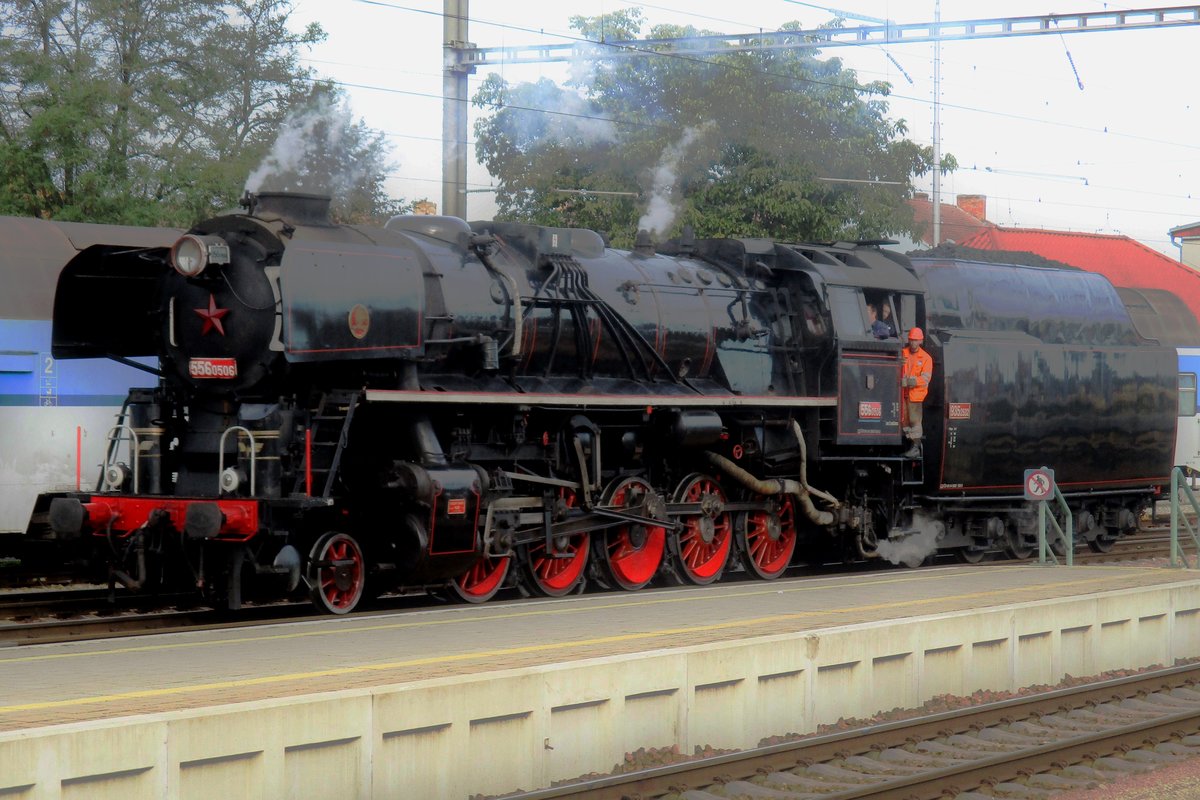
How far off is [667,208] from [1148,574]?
1721 cm

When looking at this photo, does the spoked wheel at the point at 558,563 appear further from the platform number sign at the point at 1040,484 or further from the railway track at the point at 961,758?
the platform number sign at the point at 1040,484

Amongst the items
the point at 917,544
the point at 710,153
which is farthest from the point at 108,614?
the point at 710,153

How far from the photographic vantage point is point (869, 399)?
14961 millimetres

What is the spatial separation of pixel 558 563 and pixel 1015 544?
7.02 meters

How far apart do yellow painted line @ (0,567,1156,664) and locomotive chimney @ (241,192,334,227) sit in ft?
11.1

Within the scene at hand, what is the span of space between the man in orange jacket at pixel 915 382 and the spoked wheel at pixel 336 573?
22.5 feet

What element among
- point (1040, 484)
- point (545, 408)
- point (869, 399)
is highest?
point (869, 399)

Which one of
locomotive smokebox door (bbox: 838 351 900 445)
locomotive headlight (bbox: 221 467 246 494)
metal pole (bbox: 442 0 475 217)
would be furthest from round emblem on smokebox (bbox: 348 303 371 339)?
locomotive smokebox door (bbox: 838 351 900 445)

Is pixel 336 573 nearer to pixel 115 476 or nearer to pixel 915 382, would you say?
pixel 115 476

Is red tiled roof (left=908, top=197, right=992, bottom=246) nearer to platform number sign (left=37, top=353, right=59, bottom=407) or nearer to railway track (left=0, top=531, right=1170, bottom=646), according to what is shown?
platform number sign (left=37, top=353, right=59, bottom=407)

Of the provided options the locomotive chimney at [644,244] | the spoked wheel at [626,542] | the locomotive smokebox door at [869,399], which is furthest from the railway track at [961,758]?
the locomotive chimney at [644,244]

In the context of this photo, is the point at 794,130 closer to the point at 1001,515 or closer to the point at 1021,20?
the point at 1021,20

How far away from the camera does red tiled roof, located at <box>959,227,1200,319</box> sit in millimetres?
48594

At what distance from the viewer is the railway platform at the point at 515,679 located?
229 inches
